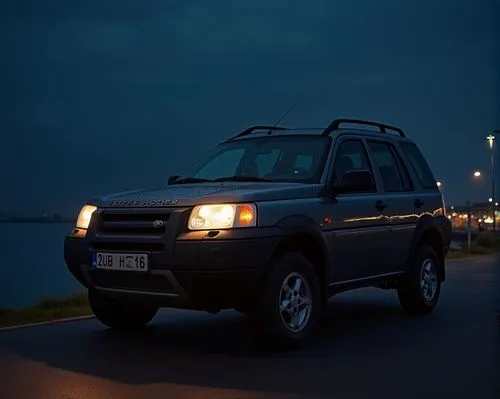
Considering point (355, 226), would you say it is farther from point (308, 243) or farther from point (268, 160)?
point (268, 160)

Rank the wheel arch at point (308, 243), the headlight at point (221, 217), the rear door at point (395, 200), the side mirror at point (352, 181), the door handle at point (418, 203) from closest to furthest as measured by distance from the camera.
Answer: the headlight at point (221, 217), the wheel arch at point (308, 243), the side mirror at point (352, 181), the rear door at point (395, 200), the door handle at point (418, 203)

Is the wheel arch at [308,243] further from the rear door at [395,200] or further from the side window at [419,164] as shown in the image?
the side window at [419,164]

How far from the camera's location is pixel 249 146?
287 inches

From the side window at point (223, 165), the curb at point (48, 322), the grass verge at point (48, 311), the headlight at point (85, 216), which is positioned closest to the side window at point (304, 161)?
the side window at point (223, 165)

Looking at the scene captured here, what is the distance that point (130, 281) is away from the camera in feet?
18.6

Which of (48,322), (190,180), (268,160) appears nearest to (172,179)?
(190,180)

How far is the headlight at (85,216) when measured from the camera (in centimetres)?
618

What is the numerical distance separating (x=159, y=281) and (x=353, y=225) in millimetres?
2135

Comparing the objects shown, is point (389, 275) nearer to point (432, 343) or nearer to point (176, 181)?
point (432, 343)

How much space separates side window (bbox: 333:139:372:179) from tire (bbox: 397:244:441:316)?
4.52ft

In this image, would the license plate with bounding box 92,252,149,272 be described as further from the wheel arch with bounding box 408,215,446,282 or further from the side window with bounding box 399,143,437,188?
the side window with bounding box 399,143,437,188

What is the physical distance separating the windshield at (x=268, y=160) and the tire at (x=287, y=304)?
95 cm

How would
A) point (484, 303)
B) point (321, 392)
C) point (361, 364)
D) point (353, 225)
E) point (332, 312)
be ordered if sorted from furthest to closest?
point (484, 303)
point (332, 312)
point (353, 225)
point (361, 364)
point (321, 392)

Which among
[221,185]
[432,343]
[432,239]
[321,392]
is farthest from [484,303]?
[321,392]
